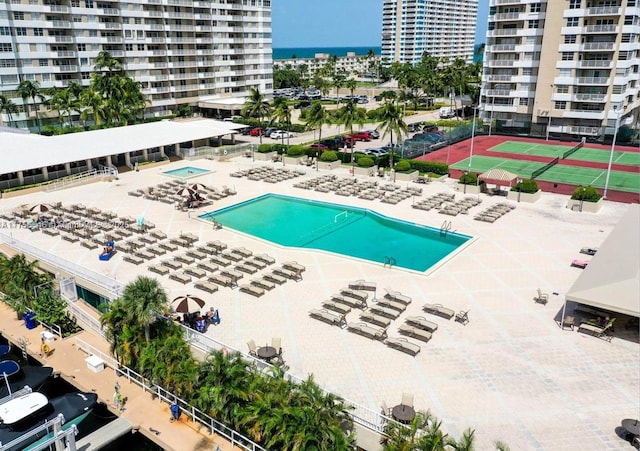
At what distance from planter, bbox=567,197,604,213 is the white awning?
124 ft

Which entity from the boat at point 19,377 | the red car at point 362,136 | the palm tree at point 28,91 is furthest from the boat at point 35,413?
the palm tree at point 28,91

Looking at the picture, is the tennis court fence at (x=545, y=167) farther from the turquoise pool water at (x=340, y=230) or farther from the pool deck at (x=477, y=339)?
the turquoise pool water at (x=340, y=230)

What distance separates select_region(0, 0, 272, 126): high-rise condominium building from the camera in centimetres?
6844

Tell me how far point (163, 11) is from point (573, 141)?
66.3 metres

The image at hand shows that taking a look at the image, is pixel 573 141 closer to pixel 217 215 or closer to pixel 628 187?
pixel 628 187

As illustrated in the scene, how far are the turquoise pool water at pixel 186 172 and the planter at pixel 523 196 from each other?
1134 inches

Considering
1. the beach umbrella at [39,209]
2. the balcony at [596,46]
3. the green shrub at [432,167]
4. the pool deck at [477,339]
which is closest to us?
the pool deck at [477,339]

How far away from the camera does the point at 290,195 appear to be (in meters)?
42.8

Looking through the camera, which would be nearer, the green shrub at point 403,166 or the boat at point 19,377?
the boat at point 19,377

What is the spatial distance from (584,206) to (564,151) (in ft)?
96.2

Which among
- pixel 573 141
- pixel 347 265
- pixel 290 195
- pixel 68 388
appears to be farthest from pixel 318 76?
pixel 68 388

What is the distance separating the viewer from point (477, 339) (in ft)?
69.4

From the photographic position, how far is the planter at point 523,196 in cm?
4050

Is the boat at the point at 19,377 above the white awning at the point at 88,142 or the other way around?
the other way around
